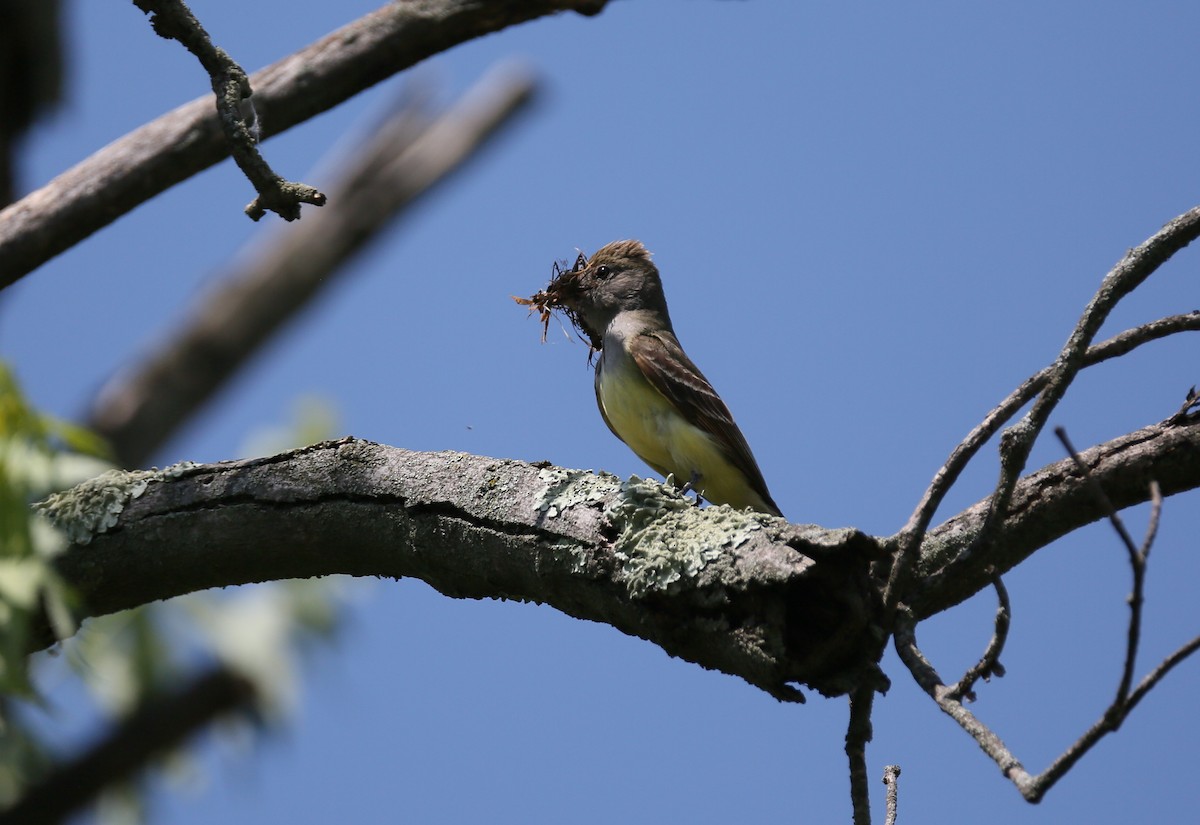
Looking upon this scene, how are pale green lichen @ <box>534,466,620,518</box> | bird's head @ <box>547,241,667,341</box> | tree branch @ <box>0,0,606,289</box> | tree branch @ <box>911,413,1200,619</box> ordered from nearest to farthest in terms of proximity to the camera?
pale green lichen @ <box>534,466,620,518</box> < tree branch @ <box>911,413,1200,619</box> < tree branch @ <box>0,0,606,289</box> < bird's head @ <box>547,241,667,341</box>

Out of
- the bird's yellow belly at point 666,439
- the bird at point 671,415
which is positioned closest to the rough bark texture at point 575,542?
the bird at point 671,415

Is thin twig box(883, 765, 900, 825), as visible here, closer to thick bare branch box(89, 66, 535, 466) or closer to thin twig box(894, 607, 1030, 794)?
thin twig box(894, 607, 1030, 794)

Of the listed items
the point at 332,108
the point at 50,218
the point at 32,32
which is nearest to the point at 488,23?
the point at 332,108

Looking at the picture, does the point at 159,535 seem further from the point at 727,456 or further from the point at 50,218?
the point at 727,456

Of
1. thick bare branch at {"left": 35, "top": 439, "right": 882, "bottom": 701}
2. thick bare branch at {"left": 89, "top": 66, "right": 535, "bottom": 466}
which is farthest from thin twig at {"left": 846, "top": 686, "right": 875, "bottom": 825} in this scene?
thick bare branch at {"left": 89, "top": 66, "right": 535, "bottom": 466}

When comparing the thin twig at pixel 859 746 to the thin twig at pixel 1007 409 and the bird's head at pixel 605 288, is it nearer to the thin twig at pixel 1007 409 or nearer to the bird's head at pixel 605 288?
the thin twig at pixel 1007 409

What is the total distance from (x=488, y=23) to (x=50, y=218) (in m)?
1.94

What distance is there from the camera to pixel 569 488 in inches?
141

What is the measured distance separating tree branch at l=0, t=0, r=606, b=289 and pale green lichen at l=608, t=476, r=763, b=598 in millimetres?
2171

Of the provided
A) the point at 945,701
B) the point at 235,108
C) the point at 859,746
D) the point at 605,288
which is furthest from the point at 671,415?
the point at 945,701

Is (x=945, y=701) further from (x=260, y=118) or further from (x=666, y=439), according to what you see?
(x=666, y=439)

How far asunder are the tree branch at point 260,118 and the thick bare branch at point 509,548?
1.32m

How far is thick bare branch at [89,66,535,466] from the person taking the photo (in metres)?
6.85

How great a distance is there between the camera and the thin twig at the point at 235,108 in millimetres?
3896
